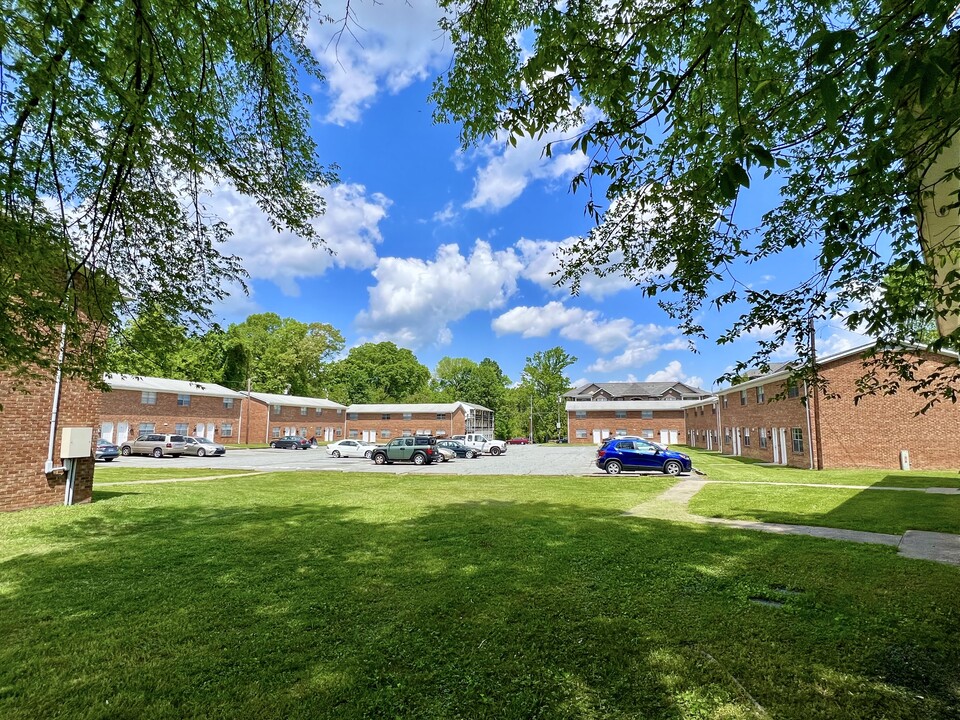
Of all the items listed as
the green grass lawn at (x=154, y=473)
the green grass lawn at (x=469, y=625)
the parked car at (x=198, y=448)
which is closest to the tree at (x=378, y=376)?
the parked car at (x=198, y=448)

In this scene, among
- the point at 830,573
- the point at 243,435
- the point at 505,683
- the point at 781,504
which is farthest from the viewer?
the point at 243,435

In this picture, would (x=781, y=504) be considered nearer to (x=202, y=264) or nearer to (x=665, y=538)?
(x=665, y=538)

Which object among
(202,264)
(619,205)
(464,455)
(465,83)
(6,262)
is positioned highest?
(465,83)

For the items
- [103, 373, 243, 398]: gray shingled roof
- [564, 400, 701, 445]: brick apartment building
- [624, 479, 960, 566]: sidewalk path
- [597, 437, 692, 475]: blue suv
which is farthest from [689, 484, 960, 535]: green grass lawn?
[564, 400, 701, 445]: brick apartment building

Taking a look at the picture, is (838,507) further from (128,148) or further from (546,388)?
(546,388)

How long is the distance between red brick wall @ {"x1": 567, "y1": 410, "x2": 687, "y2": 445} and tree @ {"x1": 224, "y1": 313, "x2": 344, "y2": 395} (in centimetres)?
4019

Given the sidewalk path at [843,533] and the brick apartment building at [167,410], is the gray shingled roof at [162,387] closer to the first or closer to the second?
the brick apartment building at [167,410]

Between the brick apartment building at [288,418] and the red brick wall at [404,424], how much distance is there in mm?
2506

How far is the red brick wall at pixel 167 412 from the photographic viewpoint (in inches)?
1638

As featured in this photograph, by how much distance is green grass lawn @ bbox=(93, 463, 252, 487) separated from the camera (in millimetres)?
19578

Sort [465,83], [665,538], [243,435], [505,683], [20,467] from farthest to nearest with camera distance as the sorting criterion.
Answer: [243,435]
[20,467]
[665,538]
[465,83]
[505,683]

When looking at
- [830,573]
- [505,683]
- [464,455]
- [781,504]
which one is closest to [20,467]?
[505,683]

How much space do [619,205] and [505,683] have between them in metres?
4.96

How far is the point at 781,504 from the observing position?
43.4 ft
